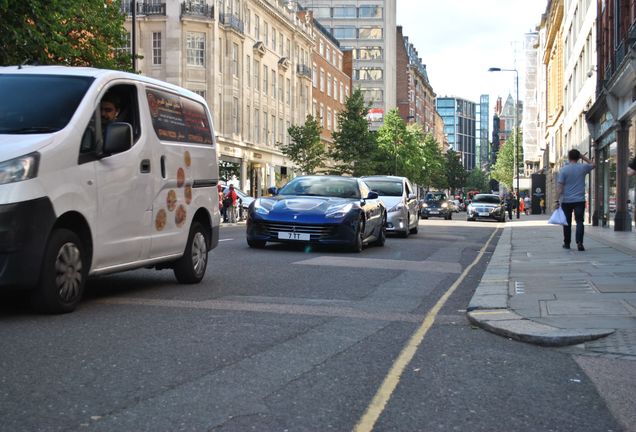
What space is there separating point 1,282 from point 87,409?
95.1 inches

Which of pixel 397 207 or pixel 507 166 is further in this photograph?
pixel 507 166

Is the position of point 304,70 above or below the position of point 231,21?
below

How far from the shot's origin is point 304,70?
6631 cm

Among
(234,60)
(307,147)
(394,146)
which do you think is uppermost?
(234,60)

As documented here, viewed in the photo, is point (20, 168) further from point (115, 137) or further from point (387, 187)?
point (387, 187)

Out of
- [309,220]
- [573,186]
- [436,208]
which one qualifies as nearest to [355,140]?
[436,208]

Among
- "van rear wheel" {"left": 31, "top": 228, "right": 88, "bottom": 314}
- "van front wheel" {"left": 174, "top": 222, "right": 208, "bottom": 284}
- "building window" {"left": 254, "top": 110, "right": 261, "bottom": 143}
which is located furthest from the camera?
"building window" {"left": 254, "top": 110, "right": 261, "bottom": 143}

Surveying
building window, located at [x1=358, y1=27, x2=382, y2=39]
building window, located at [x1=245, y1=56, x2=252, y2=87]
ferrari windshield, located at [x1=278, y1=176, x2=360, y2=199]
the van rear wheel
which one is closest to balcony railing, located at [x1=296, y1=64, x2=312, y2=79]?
building window, located at [x1=245, y1=56, x2=252, y2=87]

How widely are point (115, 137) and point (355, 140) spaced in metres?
58.0

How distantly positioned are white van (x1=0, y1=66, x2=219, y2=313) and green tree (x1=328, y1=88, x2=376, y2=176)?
182ft

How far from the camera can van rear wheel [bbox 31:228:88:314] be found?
19.5 ft

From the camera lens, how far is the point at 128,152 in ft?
23.1

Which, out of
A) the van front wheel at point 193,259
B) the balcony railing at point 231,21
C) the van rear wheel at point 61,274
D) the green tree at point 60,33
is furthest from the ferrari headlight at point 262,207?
the balcony railing at point 231,21

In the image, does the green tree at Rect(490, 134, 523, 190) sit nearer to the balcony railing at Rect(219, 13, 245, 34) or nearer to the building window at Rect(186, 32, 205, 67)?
the balcony railing at Rect(219, 13, 245, 34)
